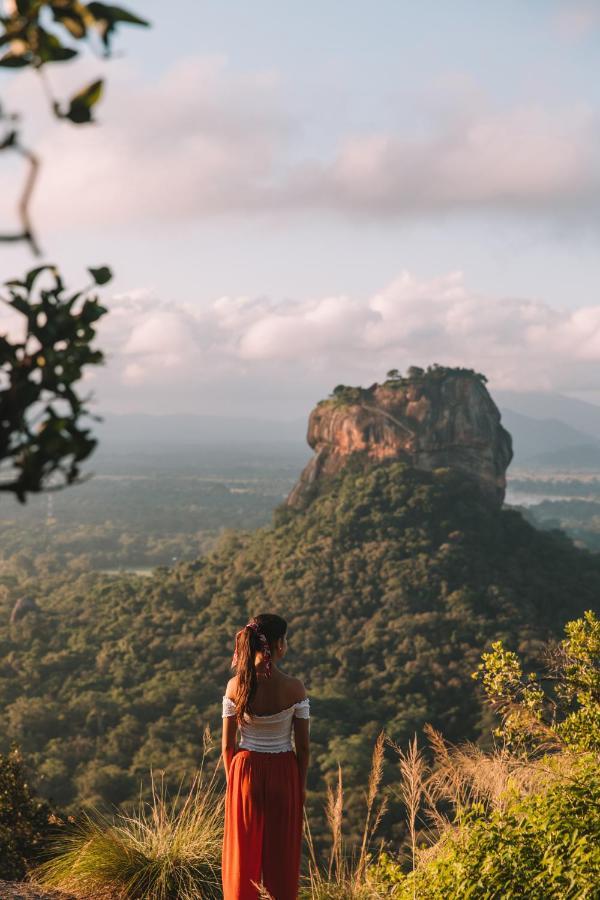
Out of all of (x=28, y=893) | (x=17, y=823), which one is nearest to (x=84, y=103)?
(x=28, y=893)

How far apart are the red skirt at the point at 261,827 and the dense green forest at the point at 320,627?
17.2m

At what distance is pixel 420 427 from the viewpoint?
38.5m

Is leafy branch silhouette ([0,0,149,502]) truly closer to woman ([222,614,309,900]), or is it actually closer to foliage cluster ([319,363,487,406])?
woman ([222,614,309,900])

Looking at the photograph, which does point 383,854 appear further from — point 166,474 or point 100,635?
point 166,474

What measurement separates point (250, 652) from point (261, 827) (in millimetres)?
843

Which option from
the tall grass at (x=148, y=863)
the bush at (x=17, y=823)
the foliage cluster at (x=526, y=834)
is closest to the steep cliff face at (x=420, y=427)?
the bush at (x=17, y=823)

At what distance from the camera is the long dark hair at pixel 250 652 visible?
3.83 m

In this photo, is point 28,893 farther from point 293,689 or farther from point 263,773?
point 293,689

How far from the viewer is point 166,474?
527ft

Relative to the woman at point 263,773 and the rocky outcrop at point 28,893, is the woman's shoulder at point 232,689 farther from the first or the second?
the rocky outcrop at point 28,893

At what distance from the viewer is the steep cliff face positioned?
3850 cm

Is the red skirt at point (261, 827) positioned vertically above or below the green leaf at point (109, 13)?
below

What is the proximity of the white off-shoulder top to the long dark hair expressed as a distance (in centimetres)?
6

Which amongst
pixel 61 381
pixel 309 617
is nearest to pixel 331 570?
pixel 309 617
